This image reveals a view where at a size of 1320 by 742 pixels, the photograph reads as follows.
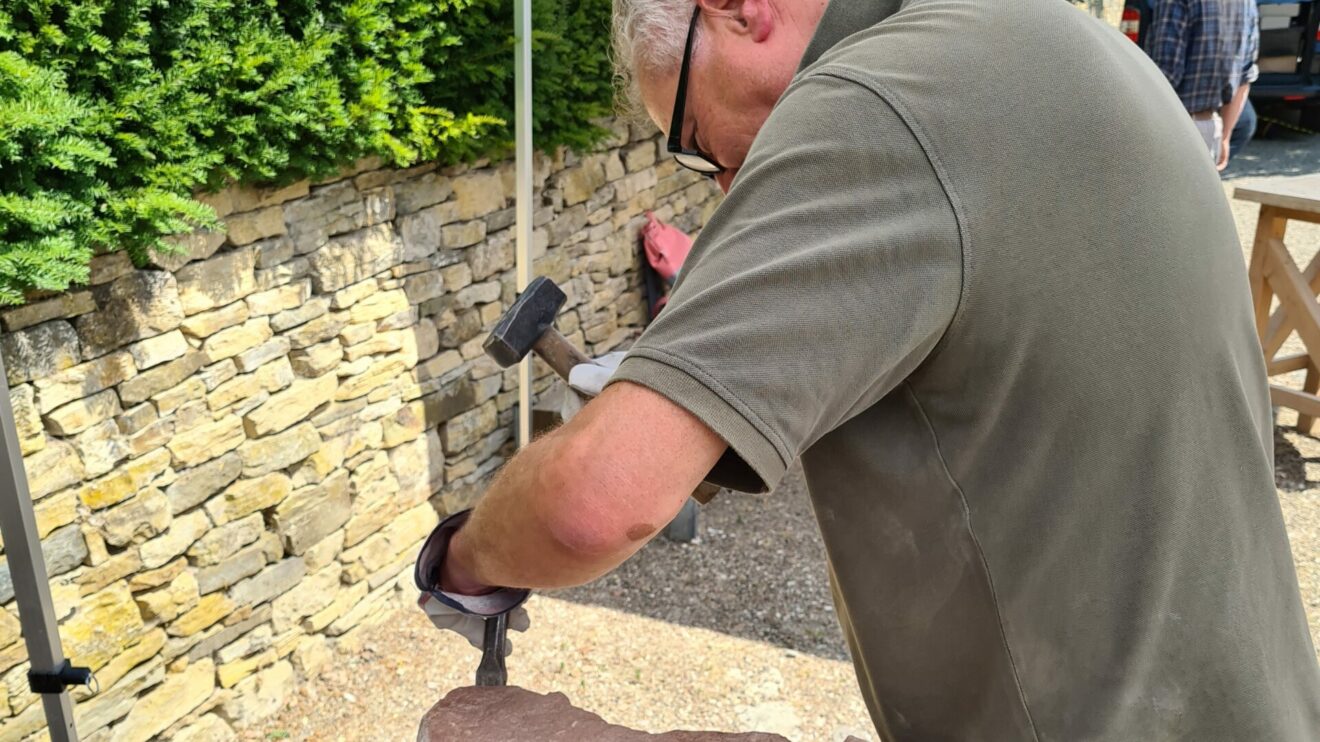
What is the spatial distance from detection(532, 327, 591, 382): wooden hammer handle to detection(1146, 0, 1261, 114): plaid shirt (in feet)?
14.6

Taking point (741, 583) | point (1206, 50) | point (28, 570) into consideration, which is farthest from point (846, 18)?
point (1206, 50)

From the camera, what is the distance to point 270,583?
3.38 meters

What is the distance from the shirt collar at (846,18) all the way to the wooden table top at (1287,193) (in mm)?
4134

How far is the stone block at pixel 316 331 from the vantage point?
332 cm

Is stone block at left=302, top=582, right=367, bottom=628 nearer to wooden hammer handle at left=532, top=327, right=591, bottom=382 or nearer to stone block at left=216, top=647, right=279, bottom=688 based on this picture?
stone block at left=216, top=647, right=279, bottom=688

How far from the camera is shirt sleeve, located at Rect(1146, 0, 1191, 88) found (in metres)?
5.47

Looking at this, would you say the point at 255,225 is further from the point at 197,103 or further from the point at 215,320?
the point at 197,103

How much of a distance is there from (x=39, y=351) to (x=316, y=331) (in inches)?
37.7

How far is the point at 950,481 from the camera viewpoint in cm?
109

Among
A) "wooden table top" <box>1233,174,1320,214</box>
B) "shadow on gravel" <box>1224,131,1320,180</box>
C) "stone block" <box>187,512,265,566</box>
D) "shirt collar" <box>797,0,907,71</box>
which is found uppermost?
"shirt collar" <box>797,0,907,71</box>

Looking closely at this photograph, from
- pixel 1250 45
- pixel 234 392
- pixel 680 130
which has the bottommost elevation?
pixel 234 392

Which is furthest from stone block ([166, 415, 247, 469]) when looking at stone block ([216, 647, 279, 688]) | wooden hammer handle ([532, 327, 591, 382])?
wooden hammer handle ([532, 327, 591, 382])

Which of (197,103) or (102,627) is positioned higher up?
(197,103)

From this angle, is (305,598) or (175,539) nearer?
(175,539)
